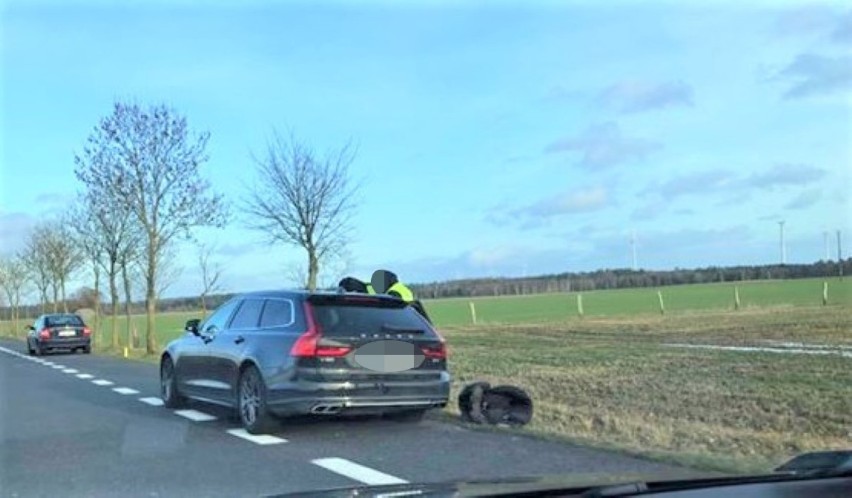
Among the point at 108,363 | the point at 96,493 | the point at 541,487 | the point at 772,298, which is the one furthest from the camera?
the point at 772,298

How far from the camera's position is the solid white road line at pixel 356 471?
26.5 ft

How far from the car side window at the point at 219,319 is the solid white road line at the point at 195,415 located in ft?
3.38

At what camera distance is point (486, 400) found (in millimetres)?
11617

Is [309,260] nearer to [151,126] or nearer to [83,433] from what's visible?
[151,126]

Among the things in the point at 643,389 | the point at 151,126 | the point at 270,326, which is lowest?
the point at 643,389

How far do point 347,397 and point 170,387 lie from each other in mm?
4219

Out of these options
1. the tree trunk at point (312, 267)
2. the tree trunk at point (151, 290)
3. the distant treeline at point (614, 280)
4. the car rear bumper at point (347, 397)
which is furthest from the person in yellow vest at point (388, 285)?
the distant treeline at point (614, 280)

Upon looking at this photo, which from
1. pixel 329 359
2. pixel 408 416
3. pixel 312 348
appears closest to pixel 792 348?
pixel 408 416

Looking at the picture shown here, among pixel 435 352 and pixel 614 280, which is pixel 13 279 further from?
pixel 614 280

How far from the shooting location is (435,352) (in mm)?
A: 11391

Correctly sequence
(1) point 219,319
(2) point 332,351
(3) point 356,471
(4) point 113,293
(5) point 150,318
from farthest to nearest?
1. (4) point 113,293
2. (5) point 150,318
3. (1) point 219,319
4. (2) point 332,351
5. (3) point 356,471

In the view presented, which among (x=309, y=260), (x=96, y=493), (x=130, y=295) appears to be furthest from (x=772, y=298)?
(x=96, y=493)

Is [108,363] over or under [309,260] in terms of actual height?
under

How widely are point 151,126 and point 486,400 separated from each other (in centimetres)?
2205
